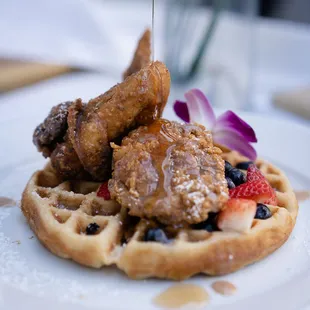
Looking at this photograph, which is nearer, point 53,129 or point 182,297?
point 182,297

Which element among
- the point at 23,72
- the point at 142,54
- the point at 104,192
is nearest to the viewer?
the point at 104,192

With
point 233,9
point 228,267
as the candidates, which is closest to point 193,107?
point 228,267

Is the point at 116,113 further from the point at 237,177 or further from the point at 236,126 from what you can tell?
the point at 236,126

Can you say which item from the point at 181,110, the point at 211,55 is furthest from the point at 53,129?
the point at 211,55

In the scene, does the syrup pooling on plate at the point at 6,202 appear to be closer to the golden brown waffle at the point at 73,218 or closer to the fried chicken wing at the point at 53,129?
the golden brown waffle at the point at 73,218

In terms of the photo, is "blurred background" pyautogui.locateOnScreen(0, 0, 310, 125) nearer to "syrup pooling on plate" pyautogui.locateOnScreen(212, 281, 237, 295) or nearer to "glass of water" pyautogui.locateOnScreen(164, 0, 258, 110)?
"glass of water" pyautogui.locateOnScreen(164, 0, 258, 110)

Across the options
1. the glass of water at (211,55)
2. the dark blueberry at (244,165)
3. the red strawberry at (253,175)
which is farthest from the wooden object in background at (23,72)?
the red strawberry at (253,175)

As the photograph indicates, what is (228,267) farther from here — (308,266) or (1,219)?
(1,219)
